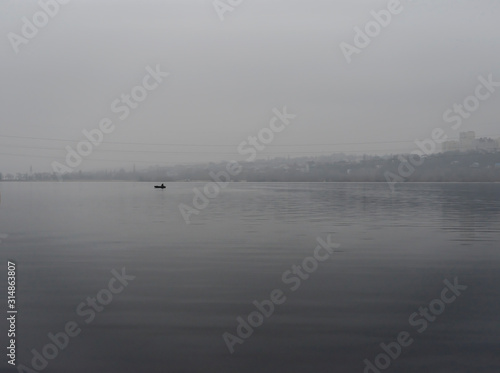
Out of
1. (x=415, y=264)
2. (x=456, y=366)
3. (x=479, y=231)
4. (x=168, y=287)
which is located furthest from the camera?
(x=479, y=231)

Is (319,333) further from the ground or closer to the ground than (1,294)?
closer to the ground

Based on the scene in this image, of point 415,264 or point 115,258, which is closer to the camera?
point 415,264

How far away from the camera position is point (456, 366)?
1130 centimetres

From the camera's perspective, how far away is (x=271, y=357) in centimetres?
1193

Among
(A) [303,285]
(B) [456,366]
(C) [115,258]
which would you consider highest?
(C) [115,258]

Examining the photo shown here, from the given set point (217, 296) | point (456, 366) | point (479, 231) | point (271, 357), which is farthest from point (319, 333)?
point (479, 231)

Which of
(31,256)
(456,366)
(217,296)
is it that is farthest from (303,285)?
(31,256)

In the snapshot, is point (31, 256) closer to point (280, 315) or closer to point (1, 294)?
point (1, 294)

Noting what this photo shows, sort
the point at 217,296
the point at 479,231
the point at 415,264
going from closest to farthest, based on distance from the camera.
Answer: the point at 217,296 → the point at 415,264 → the point at 479,231

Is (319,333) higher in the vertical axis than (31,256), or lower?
lower

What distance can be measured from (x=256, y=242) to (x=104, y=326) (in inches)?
698

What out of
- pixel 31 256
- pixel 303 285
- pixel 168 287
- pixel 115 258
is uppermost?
pixel 31 256

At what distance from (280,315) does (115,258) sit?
41.9 feet

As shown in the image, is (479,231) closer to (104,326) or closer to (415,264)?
(415,264)
